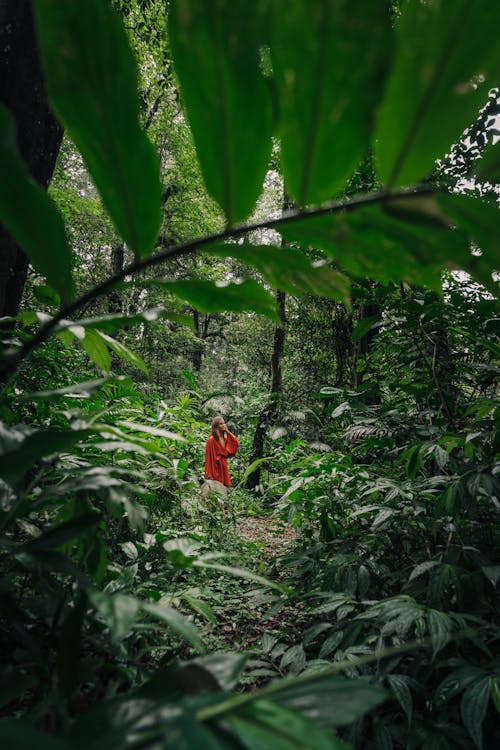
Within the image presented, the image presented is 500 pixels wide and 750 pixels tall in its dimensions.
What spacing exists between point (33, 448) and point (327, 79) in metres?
0.67

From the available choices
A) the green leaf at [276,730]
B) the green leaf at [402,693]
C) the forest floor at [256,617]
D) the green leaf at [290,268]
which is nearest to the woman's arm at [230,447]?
the forest floor at [256,617]

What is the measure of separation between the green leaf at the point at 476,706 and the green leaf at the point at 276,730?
3.54 ft

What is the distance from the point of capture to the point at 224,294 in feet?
2.43

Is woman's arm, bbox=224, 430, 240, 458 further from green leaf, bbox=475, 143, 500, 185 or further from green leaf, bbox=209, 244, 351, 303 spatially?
green leaf, bbox=475, 143, 500, 185

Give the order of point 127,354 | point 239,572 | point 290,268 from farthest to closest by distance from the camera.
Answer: point 127,354
point 239,572
point 290,268

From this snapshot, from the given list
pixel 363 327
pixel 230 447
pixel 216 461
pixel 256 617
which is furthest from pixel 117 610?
pixel 230 447

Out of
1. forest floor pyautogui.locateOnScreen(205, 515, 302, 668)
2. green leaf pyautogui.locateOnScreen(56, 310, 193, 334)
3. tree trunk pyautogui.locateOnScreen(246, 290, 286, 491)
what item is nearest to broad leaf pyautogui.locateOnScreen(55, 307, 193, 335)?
green leaf pyautogui.locateOnScreen(56, 310, 193, 334)

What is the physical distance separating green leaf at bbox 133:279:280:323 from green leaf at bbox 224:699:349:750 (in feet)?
1.97

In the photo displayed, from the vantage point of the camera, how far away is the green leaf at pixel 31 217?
1.78 feet

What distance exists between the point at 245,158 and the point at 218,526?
10.6ft

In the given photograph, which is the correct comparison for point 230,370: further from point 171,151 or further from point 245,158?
point 245,158

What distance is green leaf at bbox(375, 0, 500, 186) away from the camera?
419 mm

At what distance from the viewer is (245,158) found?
0.56m

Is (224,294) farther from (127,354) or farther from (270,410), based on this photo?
(270,410)
